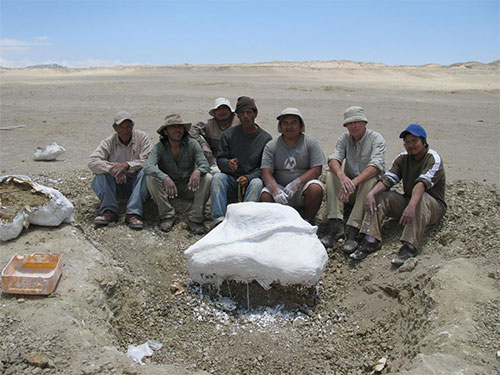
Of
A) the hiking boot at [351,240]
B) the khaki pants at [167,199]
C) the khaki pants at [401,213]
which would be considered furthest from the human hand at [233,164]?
the khaki pants at [401,213]

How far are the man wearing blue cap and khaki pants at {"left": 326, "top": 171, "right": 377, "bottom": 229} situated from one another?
0.09m

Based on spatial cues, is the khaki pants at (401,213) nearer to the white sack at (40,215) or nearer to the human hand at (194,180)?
the human hand at (194,180)

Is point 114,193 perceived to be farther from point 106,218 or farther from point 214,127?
point 214,127

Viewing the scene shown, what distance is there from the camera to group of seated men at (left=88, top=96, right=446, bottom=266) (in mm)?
4219

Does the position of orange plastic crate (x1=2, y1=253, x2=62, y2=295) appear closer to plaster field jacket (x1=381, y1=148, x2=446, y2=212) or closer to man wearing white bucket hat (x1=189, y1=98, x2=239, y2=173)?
man wearing white bucket hat (x1=189, y1=98, x2=239, y2=173)

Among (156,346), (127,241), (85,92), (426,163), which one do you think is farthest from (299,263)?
(85,92)

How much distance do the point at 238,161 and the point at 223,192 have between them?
1.33 feet

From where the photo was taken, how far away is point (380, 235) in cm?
431

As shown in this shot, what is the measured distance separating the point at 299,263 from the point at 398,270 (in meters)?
0.94

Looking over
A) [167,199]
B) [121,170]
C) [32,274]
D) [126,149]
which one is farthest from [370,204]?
[32,274]

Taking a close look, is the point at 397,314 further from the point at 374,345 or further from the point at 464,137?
the point at 464,137

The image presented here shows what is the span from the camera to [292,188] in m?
4.52

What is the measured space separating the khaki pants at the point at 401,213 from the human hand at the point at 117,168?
8.30 feet

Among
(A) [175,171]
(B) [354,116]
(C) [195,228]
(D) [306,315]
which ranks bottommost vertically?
(D) [306,315]
